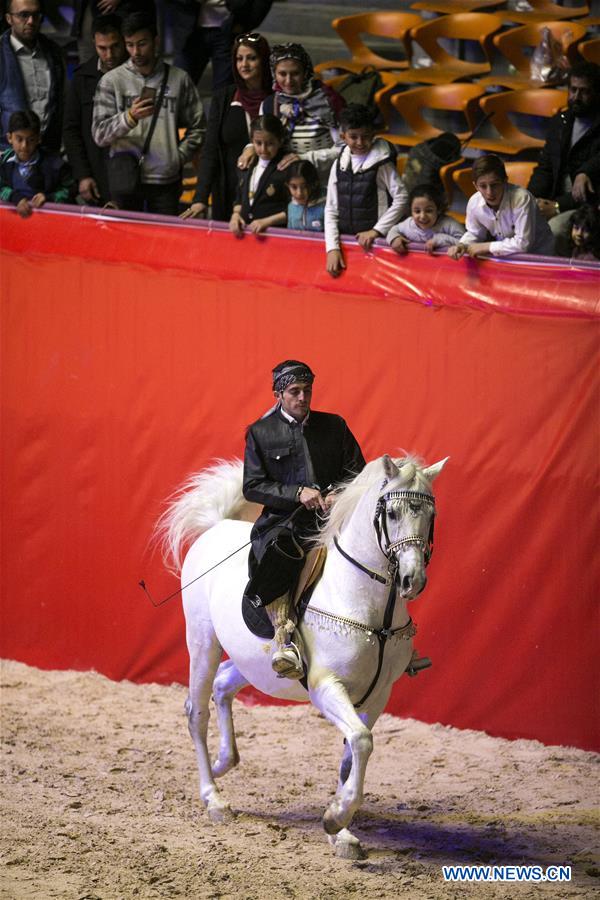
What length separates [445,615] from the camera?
7.82 metres

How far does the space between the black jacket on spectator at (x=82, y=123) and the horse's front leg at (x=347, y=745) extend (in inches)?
189

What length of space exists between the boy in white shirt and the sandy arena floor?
2.94 meters

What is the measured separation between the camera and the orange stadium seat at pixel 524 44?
1095 centimetres

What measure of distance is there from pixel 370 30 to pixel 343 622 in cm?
812

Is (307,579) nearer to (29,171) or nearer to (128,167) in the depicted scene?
(128,167)

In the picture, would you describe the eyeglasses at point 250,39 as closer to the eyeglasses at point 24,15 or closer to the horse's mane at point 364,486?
the eyeglasses at point 24,15

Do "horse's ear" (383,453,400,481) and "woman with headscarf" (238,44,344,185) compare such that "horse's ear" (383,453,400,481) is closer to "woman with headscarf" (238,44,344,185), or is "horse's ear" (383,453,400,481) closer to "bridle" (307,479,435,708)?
"bridle" (307,479,435,708)

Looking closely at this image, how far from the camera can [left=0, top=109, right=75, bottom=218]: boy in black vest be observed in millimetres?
8867

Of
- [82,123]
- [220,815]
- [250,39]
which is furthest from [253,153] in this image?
[220,815]

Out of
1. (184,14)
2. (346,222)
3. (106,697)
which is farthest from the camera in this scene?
(184,14)

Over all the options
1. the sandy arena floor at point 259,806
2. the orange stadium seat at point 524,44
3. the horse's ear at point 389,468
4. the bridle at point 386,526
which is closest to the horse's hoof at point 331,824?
the sandy arena floor at point 259,806

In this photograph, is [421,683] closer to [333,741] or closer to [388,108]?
[333,741]

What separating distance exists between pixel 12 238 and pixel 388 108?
169 inches

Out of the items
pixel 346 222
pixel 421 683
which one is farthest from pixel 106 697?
pixel 346 222
